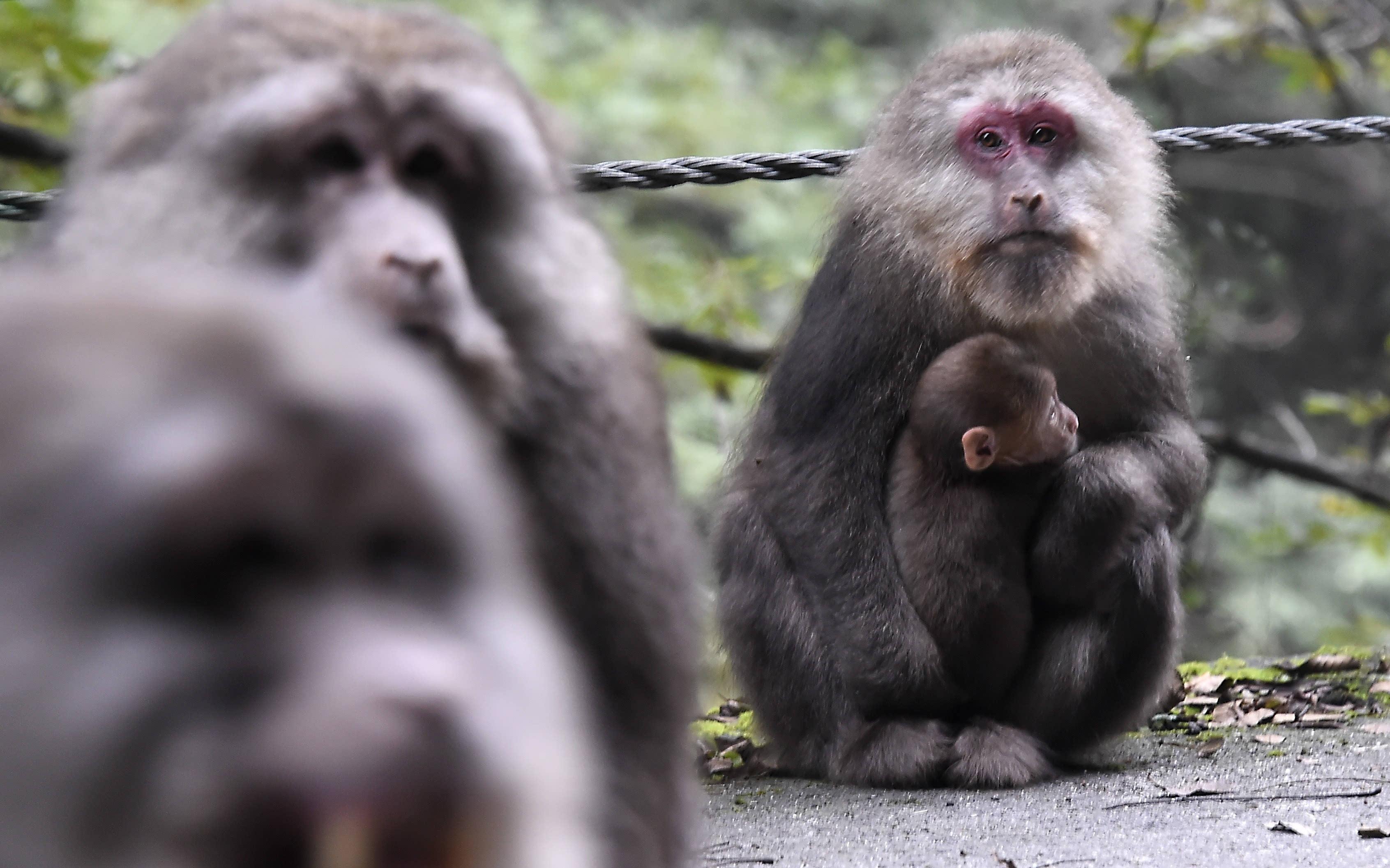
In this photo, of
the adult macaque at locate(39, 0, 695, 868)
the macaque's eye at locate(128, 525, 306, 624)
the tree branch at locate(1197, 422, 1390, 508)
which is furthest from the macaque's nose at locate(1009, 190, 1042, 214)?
the macaque's eye at locate(128, 525, 306, 624)

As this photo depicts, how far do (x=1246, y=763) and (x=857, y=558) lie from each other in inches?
46.1

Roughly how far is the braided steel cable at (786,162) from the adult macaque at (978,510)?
2.37ft

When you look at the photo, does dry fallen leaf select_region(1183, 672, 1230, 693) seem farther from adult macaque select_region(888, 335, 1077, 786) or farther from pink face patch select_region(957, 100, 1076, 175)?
pink face patch select_region(957, 100, 1076, 175)

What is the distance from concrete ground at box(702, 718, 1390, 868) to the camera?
335 cm

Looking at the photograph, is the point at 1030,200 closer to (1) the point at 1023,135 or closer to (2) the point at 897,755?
(1) the point at 1023,135

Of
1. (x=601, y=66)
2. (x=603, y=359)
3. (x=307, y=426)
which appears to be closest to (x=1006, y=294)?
(x=603, y=359)

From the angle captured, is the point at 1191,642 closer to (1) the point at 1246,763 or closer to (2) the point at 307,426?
(1) the point at 1246,763

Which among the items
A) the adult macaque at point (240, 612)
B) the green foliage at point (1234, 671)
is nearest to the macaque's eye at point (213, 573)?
the adult macaque at point (240, 612)

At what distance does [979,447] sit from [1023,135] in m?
1.08

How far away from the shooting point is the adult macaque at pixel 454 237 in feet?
6.85

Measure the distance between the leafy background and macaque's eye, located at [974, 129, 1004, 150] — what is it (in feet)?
6.62

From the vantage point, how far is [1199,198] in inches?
419

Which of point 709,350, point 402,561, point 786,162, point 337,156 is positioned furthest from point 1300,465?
point 402,561

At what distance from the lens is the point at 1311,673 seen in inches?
214
